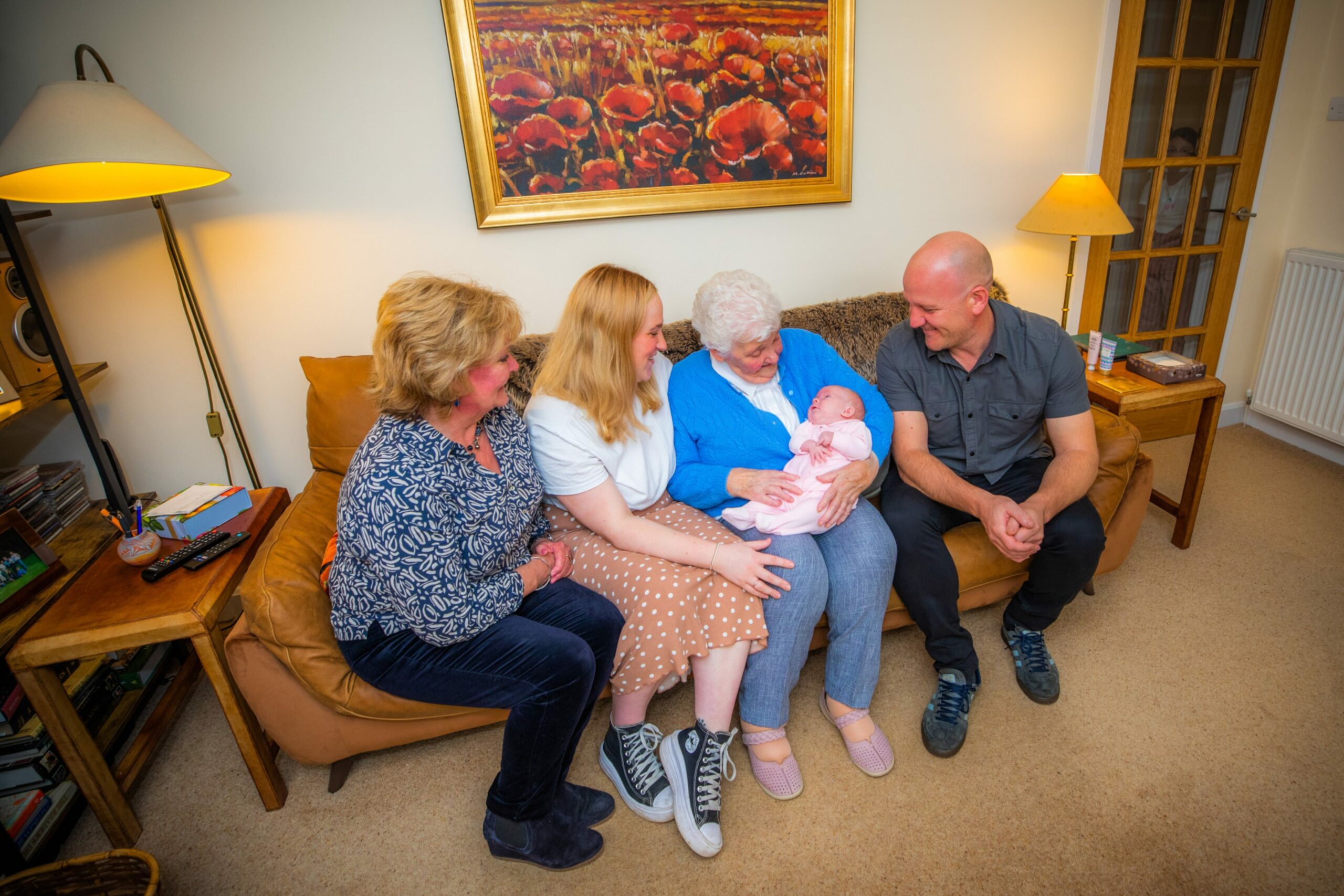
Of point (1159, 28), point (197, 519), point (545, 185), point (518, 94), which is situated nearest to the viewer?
point (197, 519)

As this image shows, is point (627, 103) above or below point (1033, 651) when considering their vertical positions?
above

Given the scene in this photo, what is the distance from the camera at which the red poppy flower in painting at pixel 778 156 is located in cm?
230

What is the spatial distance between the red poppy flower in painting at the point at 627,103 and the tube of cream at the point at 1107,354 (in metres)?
1.73

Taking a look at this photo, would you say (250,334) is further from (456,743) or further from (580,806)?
(580,806)

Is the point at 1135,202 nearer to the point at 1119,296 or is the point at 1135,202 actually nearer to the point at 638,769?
the point at 1119,296

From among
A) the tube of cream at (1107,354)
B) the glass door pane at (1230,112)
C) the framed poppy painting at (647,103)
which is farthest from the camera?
the glass door pane at (1230,112)

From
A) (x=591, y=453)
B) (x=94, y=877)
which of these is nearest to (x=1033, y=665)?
(x=591, y=453)

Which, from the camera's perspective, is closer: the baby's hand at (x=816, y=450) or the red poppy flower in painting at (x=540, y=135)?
the baby's hand at (x=816, y=450)

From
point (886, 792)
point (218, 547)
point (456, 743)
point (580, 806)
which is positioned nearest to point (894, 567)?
point (886, 792)

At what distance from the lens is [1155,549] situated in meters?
2.31

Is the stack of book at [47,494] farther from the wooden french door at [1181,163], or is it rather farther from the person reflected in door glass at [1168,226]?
the person reflected in door glass at [1168,226]

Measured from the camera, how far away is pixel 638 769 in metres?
1.55

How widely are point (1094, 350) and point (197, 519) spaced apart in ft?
9.19

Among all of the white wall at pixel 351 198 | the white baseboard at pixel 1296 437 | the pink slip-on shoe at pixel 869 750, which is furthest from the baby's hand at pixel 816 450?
the white baseboard at pixel 1296 437
